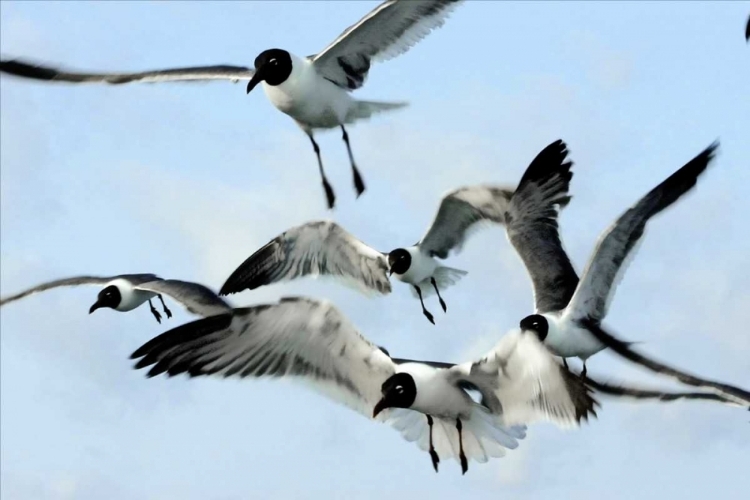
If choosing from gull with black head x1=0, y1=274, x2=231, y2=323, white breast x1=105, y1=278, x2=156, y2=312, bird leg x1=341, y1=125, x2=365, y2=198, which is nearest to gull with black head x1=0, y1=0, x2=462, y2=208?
bird leg x1=341, y1=125, x2=365, y2=198

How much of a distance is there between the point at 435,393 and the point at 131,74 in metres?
6.37

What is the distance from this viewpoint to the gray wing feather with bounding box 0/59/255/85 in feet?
50.2

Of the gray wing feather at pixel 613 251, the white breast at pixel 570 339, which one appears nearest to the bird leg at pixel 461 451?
the white breast at pixel 570 339

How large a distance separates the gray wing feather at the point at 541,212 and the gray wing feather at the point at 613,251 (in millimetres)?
1018

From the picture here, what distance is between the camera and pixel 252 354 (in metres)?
10.2

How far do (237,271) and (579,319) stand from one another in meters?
4.02

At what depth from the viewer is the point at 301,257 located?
1662 centimetres

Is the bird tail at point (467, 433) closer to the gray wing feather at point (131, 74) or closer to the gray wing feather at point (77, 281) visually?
the gray wing feather at point (131, 74)

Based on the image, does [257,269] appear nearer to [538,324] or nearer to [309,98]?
[309,98]

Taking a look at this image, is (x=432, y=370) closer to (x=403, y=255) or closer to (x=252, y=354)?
(x=252, y=354)

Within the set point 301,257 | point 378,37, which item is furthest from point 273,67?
point 301,257

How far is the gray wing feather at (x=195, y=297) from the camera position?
15984 millimetres

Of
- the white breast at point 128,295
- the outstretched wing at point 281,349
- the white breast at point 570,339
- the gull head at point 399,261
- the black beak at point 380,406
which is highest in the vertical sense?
the white breast at point 128,295

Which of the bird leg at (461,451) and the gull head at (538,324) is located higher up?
the gull head at (538,324)
